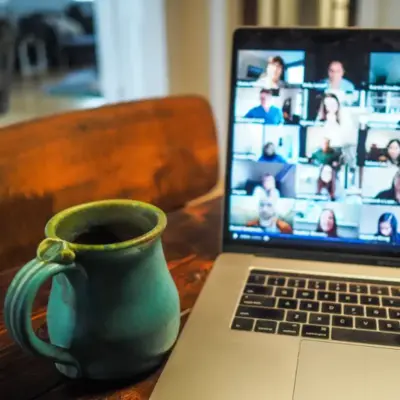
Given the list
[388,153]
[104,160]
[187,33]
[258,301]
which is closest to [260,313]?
[258,301]

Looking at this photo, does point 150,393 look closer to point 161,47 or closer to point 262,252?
point 262,252

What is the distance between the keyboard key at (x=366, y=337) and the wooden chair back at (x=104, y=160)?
1.33 feet

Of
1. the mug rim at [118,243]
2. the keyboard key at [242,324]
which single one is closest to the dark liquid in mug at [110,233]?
the mug rim at [118,243]

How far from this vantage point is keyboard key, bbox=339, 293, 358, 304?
60cm

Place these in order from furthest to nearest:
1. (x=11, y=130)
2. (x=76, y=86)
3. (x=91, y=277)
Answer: (x=76, y=86) → (x=11, y=130) → (x=91, y=277)

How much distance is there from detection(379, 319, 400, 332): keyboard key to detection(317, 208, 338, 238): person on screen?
0.14 meters

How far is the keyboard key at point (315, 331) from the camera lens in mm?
553

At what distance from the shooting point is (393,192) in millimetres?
672

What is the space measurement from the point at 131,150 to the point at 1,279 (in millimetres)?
276

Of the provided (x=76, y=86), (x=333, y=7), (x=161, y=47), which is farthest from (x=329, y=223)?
(x=76, y=86)

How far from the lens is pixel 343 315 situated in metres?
0.58

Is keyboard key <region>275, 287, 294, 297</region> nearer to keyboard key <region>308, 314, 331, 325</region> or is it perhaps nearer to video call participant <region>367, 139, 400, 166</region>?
keyboard key <region>308, 314, 331, 325</region>

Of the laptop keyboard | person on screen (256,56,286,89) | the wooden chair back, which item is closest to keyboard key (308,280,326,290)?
the laptop keyboard

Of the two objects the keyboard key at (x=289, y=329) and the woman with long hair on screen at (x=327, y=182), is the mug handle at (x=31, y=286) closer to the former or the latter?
the keyboard key at (x=289, y=329)
